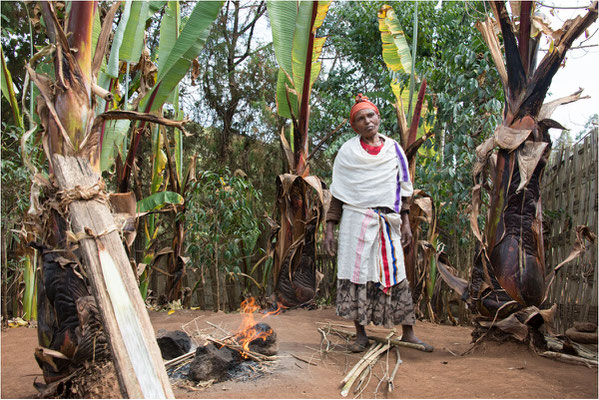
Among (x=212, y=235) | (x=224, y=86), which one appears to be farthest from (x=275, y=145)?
(x=212, y=235)

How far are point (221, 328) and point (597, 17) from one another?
148 inches

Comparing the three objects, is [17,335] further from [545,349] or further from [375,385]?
[545,349]

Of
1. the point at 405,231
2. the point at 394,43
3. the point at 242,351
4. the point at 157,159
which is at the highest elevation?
the point at 394,43

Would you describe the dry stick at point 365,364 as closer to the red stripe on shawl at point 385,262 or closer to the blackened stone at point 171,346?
the red stripe on shawl at point 385,262

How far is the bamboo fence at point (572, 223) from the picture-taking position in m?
3.93

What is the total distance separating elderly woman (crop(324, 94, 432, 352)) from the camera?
3.63m

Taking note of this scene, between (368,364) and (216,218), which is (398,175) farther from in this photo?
(216,218)

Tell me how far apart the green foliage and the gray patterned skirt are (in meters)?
2.31

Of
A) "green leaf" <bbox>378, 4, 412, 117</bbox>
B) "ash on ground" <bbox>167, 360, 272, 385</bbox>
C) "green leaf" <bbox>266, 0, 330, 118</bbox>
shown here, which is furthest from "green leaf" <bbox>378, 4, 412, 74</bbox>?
"ash on ground" <bbox>167, 360, 272, 385</bbox>

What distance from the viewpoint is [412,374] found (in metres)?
3.12

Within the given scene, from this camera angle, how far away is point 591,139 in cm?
414

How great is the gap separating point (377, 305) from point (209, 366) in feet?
4.74

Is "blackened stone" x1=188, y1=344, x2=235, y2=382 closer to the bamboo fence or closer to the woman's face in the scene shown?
the woman's face

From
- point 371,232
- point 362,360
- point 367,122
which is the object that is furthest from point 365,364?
point 367,122
